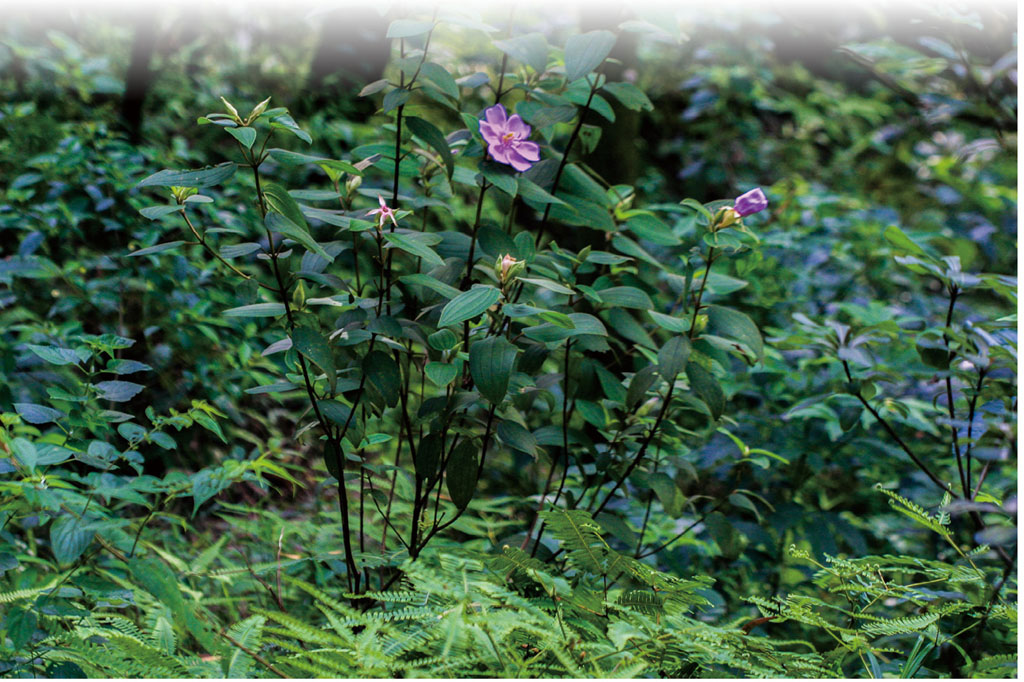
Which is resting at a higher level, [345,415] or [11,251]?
[345,415]

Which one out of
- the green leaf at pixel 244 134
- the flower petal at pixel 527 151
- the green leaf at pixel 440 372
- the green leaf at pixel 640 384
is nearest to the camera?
the green leaf at pixel 244 134

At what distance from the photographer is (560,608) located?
2.85 feet

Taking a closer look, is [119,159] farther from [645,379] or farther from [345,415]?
[645,379]

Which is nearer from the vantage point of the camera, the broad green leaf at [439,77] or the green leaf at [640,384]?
the broad green leaf at [439,77]

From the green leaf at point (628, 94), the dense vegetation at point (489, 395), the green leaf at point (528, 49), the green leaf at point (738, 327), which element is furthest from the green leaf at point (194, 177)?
the green leaf at point (738, 327)

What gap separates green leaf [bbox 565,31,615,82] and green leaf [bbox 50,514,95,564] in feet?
3.07

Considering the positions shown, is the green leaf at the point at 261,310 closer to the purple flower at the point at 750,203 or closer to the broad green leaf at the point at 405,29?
the broad green leaf at the point at 405,29

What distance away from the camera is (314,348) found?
36.7 inches

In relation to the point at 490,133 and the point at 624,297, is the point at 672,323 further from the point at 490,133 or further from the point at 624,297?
the point at 490,133

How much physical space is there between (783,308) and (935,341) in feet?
2.92

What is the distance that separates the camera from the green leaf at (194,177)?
0.87 meters

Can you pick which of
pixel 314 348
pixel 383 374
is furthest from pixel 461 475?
pixel 314 348

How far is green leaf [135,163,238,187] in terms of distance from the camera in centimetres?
87

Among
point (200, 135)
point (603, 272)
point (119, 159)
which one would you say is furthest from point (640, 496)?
point (200, 135)
